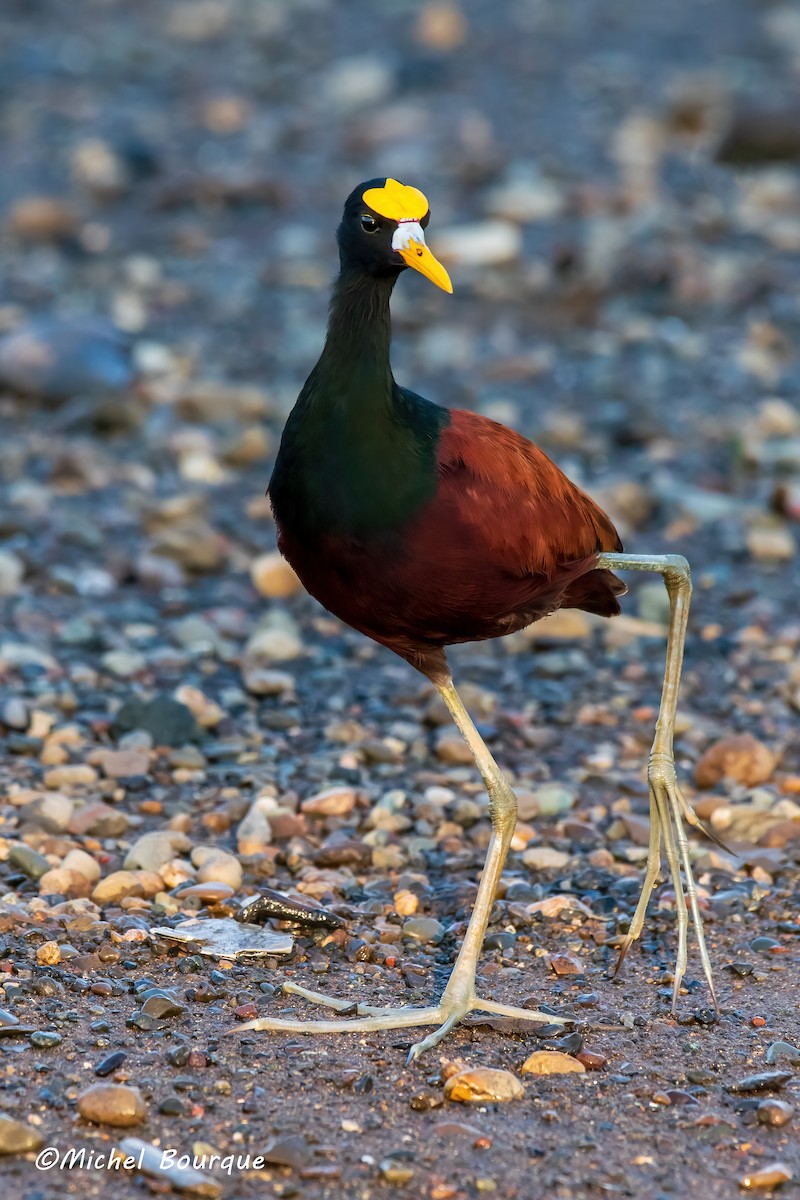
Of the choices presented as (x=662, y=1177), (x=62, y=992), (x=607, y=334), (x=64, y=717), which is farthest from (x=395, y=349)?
(x=662, y=1177)

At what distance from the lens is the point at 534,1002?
4906 millimetres

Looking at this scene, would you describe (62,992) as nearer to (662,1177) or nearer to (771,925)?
(662,1177)

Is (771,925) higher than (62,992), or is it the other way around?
(771,925)

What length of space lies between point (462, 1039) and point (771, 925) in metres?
1.33

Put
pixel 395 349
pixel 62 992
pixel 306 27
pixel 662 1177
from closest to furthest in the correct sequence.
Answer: pixel 662 1177 < pixel 62 992 < pixel 395 349 < pixel 306 27

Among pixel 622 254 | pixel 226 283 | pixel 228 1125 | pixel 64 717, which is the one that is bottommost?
pixel 228 1125

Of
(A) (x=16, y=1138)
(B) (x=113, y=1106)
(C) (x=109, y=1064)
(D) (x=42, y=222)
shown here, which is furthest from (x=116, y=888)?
(D) (x=42, y=222)

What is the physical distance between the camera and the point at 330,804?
6074mm

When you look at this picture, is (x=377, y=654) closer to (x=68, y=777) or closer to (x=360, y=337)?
(x=68, y=777)

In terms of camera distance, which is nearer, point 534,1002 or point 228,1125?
point 228,1125

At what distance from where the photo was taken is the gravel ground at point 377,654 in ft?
14.0

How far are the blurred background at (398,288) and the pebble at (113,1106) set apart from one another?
311 centimetres

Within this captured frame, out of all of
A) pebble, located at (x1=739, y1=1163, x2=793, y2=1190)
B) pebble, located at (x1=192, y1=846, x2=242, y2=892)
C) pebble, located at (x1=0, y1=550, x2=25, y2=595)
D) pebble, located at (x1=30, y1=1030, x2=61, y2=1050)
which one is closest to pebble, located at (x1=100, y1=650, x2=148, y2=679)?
pebble, located at (x1=0, y1=550, x2=25, y2=595)

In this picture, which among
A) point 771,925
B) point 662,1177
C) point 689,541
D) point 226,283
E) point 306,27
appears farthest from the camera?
point 306,27
